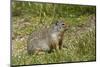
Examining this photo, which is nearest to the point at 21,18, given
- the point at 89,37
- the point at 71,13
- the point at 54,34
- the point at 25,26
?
the point at 25,26

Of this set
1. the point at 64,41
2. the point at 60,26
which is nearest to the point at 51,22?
the point at 60,26

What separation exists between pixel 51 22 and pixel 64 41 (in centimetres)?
29

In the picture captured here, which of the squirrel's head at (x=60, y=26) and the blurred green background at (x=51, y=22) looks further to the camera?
the squirrel's head at (x=60, y=26)

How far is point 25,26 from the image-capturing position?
2326 mm

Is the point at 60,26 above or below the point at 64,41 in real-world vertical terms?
above

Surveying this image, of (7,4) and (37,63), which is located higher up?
(7,4)

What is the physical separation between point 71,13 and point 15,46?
2.67 feet

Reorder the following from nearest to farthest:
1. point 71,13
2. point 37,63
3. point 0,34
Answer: point 0,34 → point 37,63 → point 71,13

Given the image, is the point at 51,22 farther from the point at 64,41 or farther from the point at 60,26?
the point at 64,41

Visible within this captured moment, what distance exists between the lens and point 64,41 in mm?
2496

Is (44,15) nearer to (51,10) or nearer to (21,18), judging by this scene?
(51,10)

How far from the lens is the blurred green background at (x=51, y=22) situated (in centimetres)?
229

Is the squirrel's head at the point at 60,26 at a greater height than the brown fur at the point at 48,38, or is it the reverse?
the squirrel's head at the point at 60,26

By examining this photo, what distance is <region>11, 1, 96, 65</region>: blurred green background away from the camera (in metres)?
2.29
